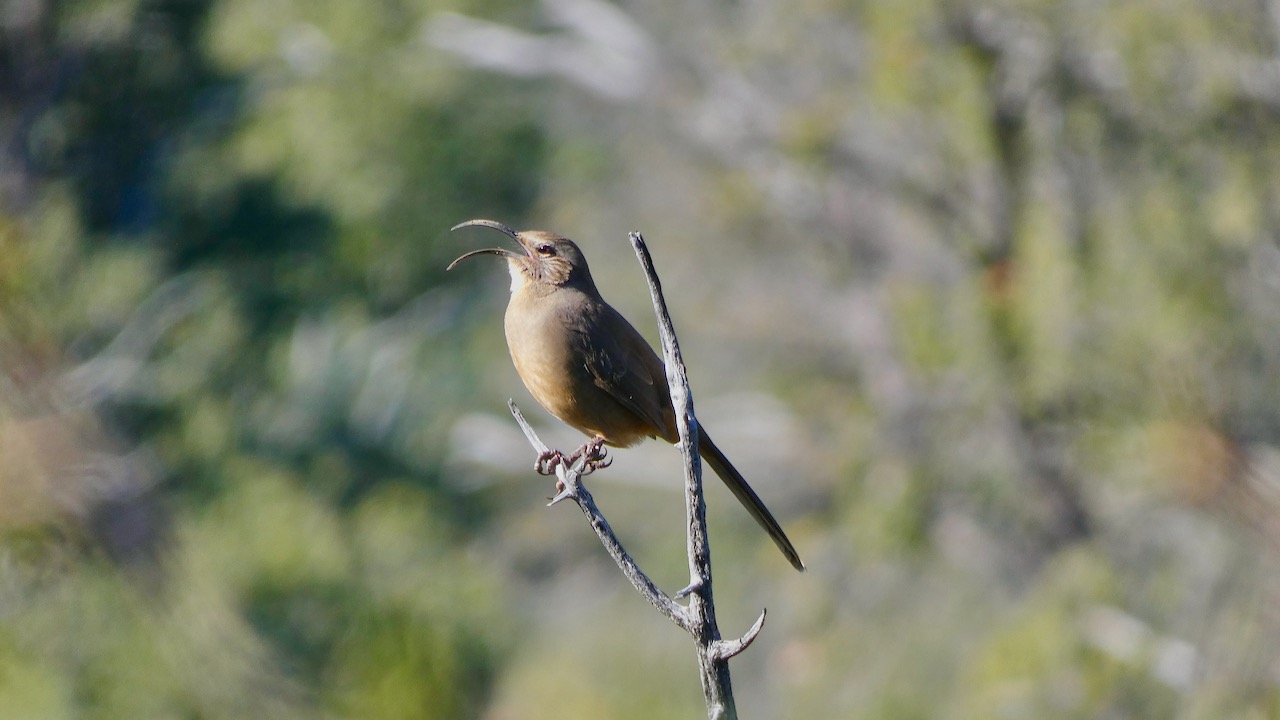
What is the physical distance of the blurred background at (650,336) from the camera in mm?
6445

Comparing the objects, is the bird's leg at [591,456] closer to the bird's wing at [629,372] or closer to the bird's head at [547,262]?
the bird's wing at [629,372]

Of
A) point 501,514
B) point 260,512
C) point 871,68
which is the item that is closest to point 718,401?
point 501,514

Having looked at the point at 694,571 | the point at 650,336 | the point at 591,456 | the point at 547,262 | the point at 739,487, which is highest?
the point at 694,571

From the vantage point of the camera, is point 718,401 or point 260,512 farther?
point 718,401

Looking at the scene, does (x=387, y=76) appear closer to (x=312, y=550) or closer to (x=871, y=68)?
(x=871, y=68)

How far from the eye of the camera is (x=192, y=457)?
1021cm

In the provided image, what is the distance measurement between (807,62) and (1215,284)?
17.1 ft

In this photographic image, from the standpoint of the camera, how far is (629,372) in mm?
4371

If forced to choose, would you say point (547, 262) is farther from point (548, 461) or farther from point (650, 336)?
point (650, 336)

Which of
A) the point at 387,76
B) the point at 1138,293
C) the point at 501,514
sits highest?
the point at 1138,293

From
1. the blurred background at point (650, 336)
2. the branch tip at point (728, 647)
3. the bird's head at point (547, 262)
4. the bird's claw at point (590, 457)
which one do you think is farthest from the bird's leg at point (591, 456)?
the blurred background at point (650, 336)

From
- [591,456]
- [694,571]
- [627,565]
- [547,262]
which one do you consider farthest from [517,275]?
[694,571]

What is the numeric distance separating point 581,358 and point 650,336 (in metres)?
11.5

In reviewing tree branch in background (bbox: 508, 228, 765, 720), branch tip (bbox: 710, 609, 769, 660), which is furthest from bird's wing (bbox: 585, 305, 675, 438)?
branch tip (bbox: 710, 609, 769, 660)
